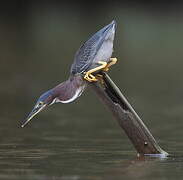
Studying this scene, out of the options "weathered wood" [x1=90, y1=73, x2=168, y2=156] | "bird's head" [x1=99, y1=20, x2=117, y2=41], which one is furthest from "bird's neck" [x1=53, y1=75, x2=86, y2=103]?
"bird's head" [x1=99, y1=20, x2=117, y2=41]

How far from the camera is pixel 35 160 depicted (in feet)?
29.4

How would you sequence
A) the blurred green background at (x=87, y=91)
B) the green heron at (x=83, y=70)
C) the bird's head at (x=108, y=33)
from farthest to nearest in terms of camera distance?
1. the bird's head at (x=108, y=33)
2. the green heron at (x=83, y=70)
3. the blurred green background at (x=87, y=91)

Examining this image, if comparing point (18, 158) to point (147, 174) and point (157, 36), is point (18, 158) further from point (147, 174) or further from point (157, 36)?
point (157, 36)

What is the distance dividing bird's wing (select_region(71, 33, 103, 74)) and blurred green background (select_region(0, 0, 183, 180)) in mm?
864

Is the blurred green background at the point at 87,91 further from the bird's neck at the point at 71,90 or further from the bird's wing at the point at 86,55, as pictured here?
the bird's wing at the point at 86,55

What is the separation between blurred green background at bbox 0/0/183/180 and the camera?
877 centimetres

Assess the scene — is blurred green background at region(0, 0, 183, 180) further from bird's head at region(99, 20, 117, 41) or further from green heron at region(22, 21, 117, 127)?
bird's head at region(99, 20, 117, 41)

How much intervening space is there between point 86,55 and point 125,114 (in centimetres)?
67

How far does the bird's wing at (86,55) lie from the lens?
8977mm

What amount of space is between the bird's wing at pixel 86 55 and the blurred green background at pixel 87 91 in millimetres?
864

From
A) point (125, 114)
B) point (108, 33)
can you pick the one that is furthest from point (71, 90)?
point (108, 33)

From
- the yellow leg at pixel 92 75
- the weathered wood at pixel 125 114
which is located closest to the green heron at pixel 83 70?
the yellow leg at pixel 92 75

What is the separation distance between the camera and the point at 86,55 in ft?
29.7

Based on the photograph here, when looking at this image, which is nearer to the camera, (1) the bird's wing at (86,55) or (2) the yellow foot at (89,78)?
(2) the yellow foot at (89,78)
